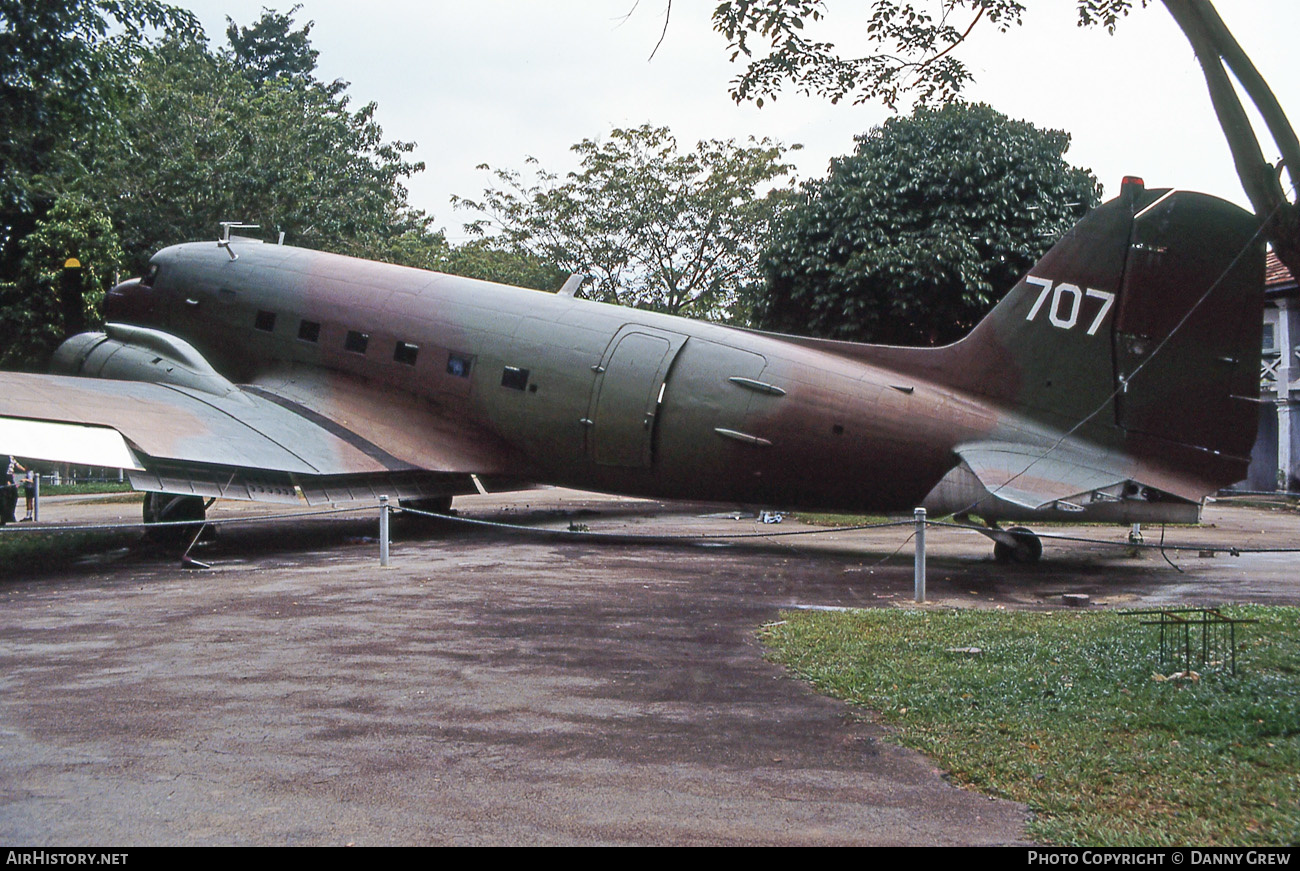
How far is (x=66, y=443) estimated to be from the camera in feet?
39.9

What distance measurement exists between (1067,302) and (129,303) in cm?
1680

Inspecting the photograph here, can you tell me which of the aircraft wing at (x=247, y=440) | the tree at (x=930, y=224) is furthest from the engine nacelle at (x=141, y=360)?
the tree at (x=930, y=224)

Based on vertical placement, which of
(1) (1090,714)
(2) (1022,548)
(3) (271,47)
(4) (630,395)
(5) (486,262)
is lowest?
(1) (1090,714)

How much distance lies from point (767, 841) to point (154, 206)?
31.9 metres

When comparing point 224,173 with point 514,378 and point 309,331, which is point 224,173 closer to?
point 309,331

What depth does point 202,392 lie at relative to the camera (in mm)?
15789

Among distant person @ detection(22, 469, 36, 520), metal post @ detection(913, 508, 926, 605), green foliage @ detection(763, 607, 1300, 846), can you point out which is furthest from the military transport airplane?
distant person @ detection(22, 469, 36, 520)

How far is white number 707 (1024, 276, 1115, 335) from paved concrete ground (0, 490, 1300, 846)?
11.2ft

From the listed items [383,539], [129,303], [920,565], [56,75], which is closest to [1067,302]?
[920,565]

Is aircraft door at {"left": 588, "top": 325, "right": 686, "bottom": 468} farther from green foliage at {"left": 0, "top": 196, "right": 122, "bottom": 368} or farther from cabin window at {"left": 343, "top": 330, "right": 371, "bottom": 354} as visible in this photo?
green foliage at {"left": 0, "top": 196, "right": 122, "bottom": 368}

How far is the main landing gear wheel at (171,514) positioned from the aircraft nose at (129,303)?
17.8 ft

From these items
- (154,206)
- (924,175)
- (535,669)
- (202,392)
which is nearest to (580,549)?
(202,392)

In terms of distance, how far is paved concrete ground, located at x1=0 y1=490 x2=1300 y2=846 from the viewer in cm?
461

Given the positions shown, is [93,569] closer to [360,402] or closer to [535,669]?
[360,402]
